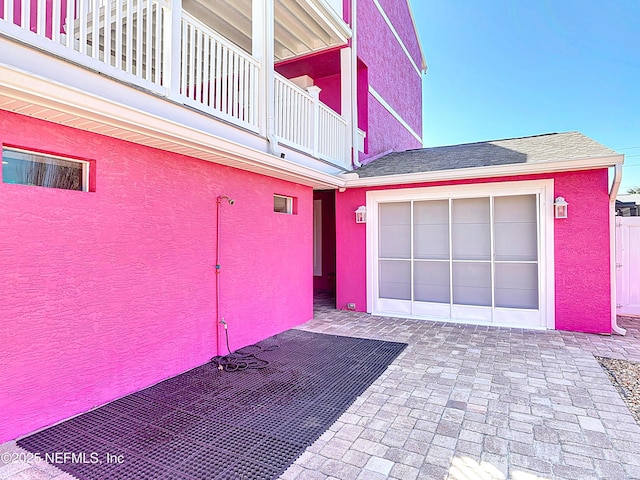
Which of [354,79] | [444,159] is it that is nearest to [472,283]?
[444,159]

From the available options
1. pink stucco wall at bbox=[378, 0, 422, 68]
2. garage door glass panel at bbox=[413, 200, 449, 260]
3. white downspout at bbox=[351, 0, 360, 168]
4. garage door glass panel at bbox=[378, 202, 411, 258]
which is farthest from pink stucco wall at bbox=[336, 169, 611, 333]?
pink stucco wall at bbox=[378, 0, 422, 68]

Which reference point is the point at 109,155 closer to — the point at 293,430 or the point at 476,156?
the point at 293,430

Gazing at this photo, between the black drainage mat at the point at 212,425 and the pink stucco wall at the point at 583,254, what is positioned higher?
the pink stucco wall at the point at 583,254

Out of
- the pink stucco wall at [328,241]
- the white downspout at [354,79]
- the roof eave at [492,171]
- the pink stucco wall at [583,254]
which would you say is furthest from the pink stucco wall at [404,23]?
the pink stucco wall at [583,254]

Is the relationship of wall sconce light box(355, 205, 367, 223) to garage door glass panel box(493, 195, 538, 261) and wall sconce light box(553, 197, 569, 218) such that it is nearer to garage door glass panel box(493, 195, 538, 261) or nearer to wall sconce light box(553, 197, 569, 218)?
garage door glass panel box(493, 195, 538, 261)

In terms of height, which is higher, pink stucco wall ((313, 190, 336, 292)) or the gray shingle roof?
the gray shingle roof

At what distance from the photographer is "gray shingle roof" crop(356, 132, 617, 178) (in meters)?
6.52

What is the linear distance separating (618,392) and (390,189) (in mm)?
5055

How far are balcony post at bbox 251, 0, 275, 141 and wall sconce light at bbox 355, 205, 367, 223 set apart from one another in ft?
9.85

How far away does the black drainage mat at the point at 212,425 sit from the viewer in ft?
8.91

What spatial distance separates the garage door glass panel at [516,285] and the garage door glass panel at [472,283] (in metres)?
0.18

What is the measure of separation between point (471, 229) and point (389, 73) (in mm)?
6693

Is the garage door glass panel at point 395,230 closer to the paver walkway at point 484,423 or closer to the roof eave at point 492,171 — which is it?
the roof eave at point 492,171

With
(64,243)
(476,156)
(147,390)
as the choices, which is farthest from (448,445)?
(476,156)
